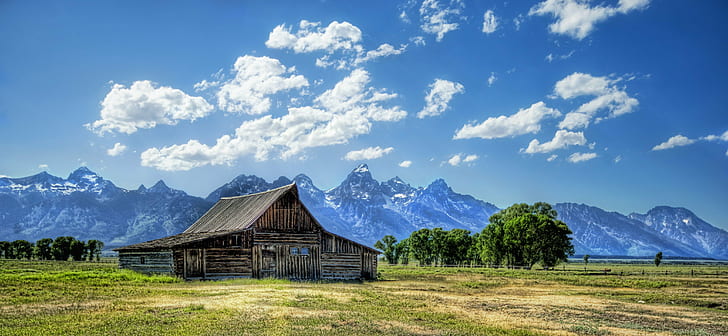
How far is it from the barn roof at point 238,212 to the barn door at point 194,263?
154 inches

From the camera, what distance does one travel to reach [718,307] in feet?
90.2

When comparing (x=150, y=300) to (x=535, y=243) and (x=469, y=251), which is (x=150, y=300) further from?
(x=469, y=251)

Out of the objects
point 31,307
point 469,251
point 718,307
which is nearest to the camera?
point 31,307

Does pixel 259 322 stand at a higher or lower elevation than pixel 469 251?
higher

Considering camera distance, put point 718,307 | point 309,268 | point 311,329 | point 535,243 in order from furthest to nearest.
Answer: point 535,243, point 309,268, point 718,307, point 311,329

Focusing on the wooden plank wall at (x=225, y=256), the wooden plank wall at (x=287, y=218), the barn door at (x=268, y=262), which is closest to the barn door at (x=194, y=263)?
the wooden plank wall at (x=225, y=256)

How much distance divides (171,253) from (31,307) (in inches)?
887

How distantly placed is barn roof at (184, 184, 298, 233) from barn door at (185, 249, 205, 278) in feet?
12.9

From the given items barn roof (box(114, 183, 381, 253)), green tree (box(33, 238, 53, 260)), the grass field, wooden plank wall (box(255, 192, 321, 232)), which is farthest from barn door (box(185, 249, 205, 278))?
green tree (box(33, 238, 53, 260))

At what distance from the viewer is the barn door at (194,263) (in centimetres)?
4128

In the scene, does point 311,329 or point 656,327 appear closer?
point 311,329

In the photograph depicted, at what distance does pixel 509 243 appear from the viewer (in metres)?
90.2

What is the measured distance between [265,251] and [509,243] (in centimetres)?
5655

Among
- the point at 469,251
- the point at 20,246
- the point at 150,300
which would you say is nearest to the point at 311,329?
the point at 150,300
